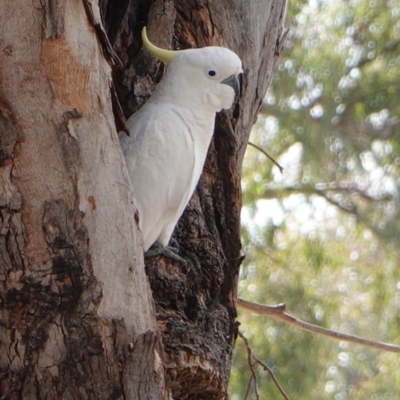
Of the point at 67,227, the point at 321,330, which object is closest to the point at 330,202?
the point at 321,330

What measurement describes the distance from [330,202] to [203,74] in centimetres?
325

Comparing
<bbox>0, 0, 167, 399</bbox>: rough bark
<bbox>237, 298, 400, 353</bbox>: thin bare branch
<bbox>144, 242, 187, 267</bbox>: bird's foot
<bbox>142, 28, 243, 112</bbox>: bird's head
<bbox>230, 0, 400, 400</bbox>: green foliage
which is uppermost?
<bbox>230, 0, 400, 400</bbox>: green foliage

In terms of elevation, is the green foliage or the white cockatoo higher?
the green foliage

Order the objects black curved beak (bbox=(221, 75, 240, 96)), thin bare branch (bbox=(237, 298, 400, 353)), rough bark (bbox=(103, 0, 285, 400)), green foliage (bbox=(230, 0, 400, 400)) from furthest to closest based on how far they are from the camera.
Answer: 1. green foliage (bbox=(230, 0, 400, 400))
2. thin bare branch (bbox=(237, 298, 400, 353))
3. black curved beak (bbox=(221, 75, 240, 96))
4. rough bark (bbox=(103, 0, 285, 400))

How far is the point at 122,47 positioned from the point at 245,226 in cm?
266

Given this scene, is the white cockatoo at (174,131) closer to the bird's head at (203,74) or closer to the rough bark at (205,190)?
the bird's head at (203,74)

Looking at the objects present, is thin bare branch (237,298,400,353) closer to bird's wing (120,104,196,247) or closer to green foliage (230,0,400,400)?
bird's wing (120,104,196,247)

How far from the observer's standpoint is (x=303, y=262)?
4.88m

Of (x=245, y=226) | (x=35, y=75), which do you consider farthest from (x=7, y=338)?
(x=245, y=226)

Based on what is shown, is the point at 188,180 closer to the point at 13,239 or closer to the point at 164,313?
the point at 164,313

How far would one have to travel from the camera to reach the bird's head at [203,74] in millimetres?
2084

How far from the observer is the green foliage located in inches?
186

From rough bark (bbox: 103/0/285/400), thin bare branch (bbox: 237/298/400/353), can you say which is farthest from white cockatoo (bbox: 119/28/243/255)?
thin bare branch (bbox: 237/298/400/353)

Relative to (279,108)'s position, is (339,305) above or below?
below
